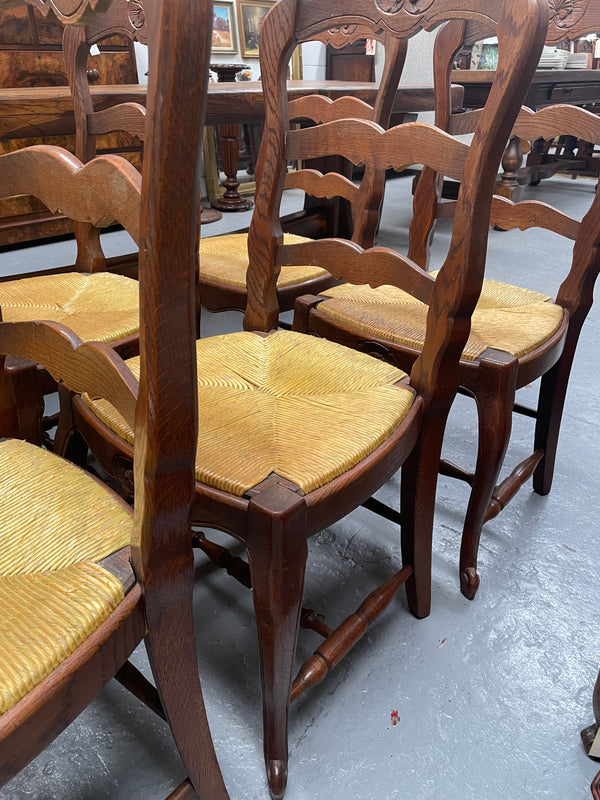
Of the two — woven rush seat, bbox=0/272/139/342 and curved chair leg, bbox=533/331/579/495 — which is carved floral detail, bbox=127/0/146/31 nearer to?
woven rush seat, bbox=0/272/139/342

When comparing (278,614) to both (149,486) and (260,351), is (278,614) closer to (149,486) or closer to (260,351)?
(149,486)

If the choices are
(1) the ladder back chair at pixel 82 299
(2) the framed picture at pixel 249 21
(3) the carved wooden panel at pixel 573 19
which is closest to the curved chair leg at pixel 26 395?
(1) the ladder back chair at pixel 82 299

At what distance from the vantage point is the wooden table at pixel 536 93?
3473 mm

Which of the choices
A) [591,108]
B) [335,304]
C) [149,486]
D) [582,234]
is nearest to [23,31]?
[335,304]

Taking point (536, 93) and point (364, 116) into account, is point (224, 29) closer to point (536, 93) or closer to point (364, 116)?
point (536, 93)

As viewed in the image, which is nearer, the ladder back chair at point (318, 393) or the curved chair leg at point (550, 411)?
the ladder back chair at point (318, 393)

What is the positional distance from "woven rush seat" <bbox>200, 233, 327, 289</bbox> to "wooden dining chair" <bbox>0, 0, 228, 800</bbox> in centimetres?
81

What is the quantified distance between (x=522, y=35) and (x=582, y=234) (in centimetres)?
60

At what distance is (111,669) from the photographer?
57cm

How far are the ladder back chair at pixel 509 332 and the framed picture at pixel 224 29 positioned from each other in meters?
3.86

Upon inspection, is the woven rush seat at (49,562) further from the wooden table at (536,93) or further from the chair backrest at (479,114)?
the wooden table at (536,93)

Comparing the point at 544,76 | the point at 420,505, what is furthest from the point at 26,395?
the point at 544,76

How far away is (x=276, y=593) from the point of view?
29.2 inches

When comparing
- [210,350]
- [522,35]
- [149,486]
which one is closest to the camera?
[149,486]
